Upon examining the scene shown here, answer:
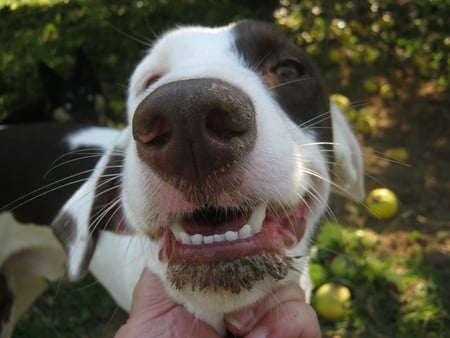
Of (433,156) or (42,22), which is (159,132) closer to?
(433,156)

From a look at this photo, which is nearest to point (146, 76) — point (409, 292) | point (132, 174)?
point (132, 174)

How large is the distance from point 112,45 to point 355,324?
15.9ft

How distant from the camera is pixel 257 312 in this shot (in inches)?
67.1

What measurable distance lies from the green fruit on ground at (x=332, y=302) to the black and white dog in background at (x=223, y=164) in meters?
1.29

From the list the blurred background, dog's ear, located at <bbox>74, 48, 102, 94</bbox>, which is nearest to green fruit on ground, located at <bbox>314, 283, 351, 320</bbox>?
the blurred background

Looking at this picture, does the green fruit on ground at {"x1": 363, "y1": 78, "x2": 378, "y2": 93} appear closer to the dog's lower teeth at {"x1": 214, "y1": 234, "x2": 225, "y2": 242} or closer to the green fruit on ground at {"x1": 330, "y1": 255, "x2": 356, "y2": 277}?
the green fruit on ground at {"x1": 330, "y1": 255, "x2": 356, "y2": 277}

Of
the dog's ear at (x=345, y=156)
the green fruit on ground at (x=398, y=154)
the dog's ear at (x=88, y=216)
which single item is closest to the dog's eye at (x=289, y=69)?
the dog's ear at (x=345, y=156)

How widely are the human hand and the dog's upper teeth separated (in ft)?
1.15

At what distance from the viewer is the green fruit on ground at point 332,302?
3068 mm

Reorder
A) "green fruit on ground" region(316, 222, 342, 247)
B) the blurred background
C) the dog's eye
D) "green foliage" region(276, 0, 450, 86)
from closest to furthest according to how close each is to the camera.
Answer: the dog's eye
the blurred background
"green fruit on ground" region(316, 222, 342, 247)
"green foliage" region(276, 0, 450, 86)

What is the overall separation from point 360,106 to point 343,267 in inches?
89.6

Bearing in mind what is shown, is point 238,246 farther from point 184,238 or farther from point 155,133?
point 155,133

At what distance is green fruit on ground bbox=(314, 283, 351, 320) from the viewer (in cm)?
307

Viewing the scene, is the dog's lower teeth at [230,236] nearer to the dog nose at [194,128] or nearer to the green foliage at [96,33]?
the dog nose at [194,128]
